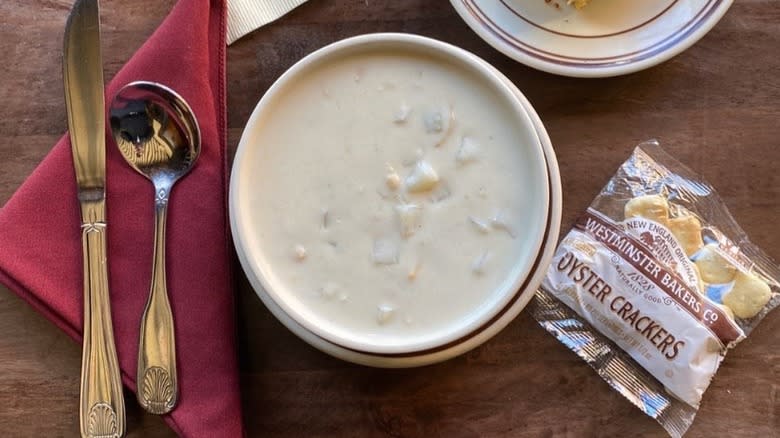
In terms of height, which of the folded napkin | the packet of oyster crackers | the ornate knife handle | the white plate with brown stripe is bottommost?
the ornate knife handle

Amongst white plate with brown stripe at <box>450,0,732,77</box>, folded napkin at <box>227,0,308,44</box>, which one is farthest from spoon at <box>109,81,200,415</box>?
white plate with brown stripe at <box>450,0,732,77</box>

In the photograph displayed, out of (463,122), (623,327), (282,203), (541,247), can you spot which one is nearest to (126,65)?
(282,203)

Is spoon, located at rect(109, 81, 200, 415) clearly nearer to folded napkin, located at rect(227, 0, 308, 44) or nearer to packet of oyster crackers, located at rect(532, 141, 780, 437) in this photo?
folded napkin, located at rect(227, 0, 308, 44)

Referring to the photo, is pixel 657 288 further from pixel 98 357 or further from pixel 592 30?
pixel 98 357

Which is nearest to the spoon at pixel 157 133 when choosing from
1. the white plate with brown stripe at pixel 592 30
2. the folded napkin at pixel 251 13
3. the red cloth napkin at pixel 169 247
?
the red cloth napkin at pixel 169 247

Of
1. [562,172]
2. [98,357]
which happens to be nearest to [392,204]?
[562,172]

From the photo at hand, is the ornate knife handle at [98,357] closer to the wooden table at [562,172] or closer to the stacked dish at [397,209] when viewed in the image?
the wooden table at [562,172]
